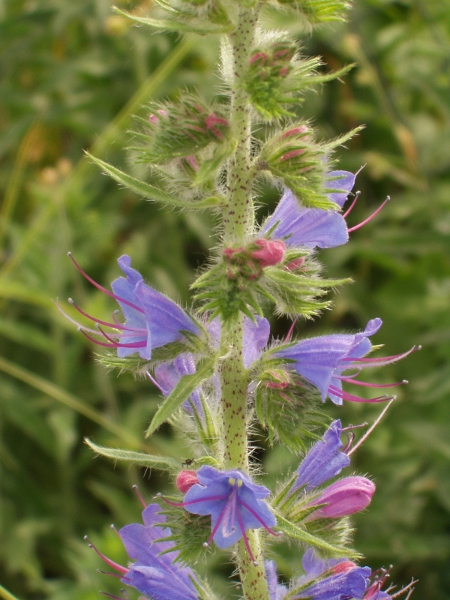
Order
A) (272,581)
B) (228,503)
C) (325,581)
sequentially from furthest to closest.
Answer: (272,581)
(325,581)
(228,503)

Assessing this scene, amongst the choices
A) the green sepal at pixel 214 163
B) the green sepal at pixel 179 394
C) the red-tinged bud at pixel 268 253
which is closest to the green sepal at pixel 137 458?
the green sepal at pixel 179 394

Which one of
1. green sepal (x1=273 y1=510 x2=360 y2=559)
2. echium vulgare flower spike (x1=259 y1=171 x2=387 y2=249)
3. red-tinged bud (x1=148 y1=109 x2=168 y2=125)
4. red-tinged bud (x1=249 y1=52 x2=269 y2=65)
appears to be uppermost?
red-tinged bud (x1=249 y1=52 x2=269 y2=65)

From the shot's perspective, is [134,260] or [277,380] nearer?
[277,380]

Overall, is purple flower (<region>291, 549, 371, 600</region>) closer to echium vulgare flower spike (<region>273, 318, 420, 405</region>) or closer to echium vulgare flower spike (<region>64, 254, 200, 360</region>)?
echium vulgare flower spike (<region>273, 318, 420, 405</region>)

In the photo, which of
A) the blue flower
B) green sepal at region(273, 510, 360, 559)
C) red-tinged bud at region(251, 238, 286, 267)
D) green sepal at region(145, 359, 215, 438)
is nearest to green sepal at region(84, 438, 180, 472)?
green sepal at region(145, 359, 215, 438)

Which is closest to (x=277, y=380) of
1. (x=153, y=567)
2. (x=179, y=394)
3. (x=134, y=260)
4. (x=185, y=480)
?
→ (x=179, y=394)

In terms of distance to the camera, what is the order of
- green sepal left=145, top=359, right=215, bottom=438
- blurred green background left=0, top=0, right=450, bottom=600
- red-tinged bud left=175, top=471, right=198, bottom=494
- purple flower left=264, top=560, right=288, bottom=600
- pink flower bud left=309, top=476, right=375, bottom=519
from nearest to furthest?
green sepal left=145, top=359, right=215, bottom=438, red-tinged bud left=175, top=471, right=198, bottom=494, pink flower bud left=309, top=476, right=375, bottom=519, purple flower left=264, top=560, right=288, bottom=600, blurred green background left=0, top=0, right=450, bottom=600

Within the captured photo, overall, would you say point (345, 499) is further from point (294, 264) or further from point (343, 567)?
point (294, 264)
